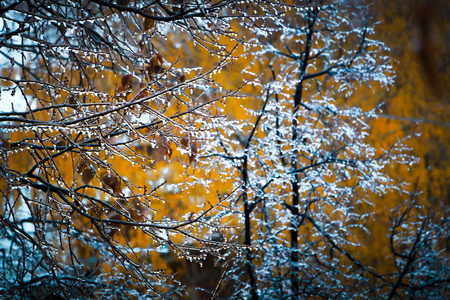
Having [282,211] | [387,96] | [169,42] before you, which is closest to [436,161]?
[387,96]

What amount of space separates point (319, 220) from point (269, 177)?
95 centimetres

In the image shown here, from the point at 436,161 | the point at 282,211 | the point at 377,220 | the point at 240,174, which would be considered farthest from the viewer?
the point at 436,161

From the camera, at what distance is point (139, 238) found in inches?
138

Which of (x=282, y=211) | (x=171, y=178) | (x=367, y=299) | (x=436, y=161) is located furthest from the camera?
(x=436, y=161)

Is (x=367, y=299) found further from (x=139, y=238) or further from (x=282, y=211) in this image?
(x=139, y=238)

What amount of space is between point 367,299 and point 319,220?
72 centimetres

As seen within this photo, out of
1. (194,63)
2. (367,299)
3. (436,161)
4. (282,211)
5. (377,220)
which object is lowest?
(367,299)

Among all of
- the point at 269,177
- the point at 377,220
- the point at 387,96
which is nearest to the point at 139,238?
the point at 269,177

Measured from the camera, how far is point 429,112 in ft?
16.2

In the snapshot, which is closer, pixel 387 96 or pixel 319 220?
pixel 319 220

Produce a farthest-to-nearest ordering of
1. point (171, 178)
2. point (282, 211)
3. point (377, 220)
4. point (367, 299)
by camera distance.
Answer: point (377, 220) → point (171, 178) → point (367, 299) → point (282, 211)

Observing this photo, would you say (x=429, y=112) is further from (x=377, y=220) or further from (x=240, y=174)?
(x=240, y=174)

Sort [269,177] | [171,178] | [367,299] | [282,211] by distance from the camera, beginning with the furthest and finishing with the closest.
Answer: [171,178]
[367,299]
[282,211]
[269,177]

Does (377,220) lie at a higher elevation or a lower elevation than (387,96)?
lower
